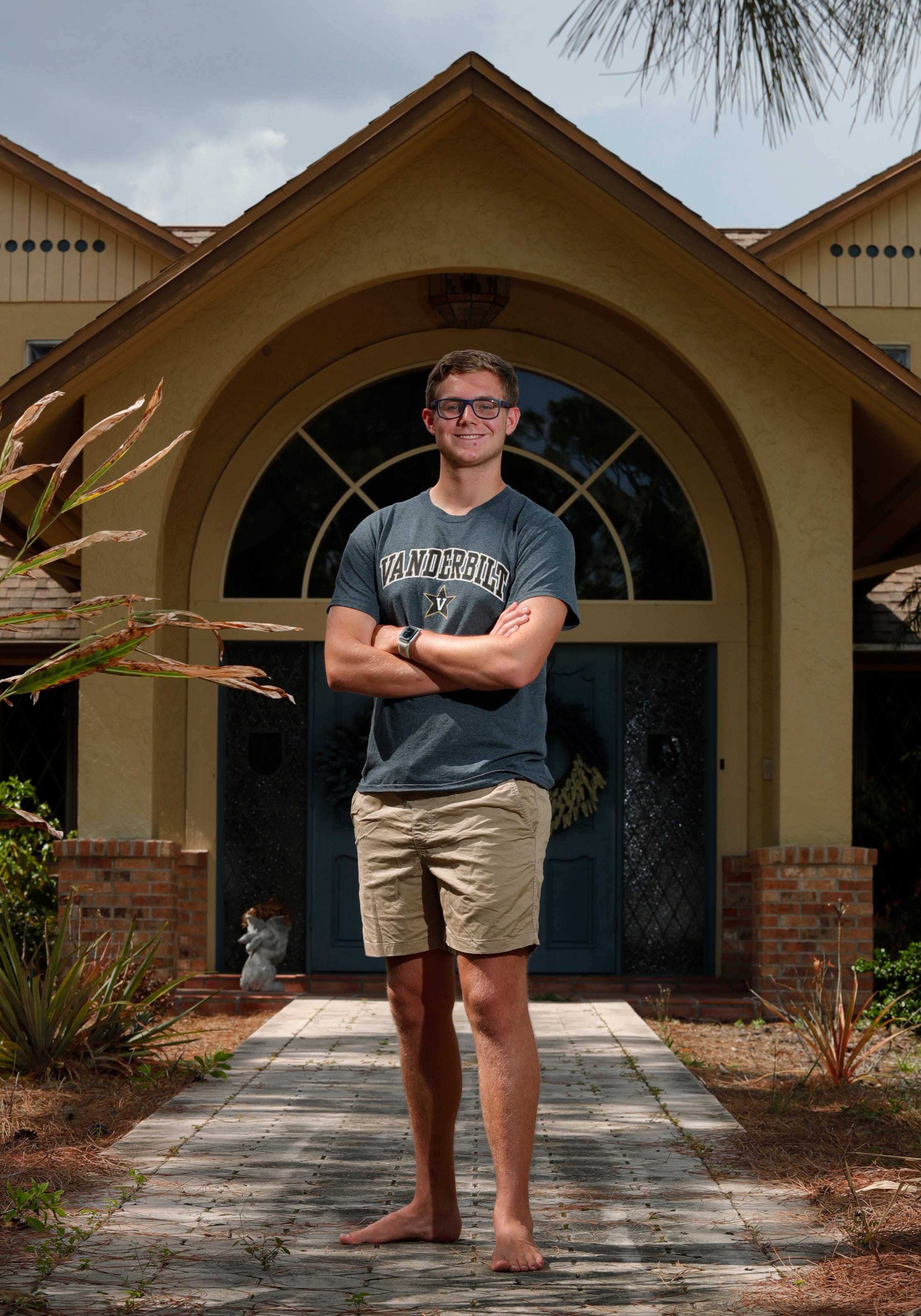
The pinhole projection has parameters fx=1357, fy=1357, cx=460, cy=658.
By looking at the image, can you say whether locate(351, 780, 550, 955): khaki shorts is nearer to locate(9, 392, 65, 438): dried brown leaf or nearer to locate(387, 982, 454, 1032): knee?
locate(387, 982, 454, 1032): knee

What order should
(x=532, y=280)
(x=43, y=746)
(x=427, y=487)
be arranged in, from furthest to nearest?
(x=43, y=746)
(x=427, y=487)
(x=532, y=280)

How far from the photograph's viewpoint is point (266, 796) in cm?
930

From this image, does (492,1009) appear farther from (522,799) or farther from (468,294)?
(468,294)

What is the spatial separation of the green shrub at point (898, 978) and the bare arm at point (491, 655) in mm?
5221

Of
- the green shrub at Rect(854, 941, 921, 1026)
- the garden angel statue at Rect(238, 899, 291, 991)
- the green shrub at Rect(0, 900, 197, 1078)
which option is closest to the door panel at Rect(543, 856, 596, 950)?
the garden angel statue at Rect(238, 899, 291, 991)

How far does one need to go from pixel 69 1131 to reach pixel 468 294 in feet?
19.5

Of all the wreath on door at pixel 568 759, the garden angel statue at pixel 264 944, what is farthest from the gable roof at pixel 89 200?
the garden angel statue at pixel 264 944

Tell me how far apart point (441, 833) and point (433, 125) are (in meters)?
5.84

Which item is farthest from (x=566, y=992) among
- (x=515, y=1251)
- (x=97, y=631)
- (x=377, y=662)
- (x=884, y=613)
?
(x=97, y=631)

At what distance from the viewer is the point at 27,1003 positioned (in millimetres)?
5691

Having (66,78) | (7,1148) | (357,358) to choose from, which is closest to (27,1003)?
(7,1148)

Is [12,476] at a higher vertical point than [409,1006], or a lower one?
higher

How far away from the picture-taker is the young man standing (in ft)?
10.3

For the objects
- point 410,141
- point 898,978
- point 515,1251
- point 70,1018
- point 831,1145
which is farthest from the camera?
point 898,978
